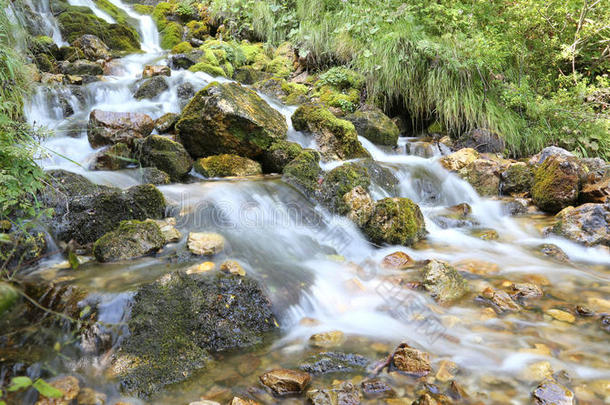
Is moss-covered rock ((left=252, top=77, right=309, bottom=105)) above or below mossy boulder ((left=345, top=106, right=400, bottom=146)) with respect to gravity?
above

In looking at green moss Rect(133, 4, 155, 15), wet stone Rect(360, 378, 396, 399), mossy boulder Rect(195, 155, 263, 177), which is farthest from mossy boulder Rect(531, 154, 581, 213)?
green moss Rect(133, 4, 155, 15)

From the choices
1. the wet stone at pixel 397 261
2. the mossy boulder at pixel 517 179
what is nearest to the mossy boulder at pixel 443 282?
the wet stone at pixel 397 261

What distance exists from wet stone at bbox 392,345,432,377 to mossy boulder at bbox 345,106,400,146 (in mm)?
5334

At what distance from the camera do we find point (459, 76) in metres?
7.27

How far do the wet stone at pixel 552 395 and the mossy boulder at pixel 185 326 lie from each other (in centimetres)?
163

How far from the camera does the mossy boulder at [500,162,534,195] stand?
19.4 ft

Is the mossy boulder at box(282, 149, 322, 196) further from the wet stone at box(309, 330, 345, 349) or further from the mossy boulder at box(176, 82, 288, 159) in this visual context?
the wet stone at box(309, 330, 345, 349)

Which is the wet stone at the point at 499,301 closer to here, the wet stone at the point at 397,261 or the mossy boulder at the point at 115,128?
the wet stone at the point at 397,261

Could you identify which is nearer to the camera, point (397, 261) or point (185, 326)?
point (185, 326)

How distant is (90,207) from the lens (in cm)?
353

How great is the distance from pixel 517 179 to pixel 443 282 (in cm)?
379

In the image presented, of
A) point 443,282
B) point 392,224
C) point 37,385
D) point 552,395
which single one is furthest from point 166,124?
point 552,395

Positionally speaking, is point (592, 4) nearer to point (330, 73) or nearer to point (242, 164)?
point (330, 73)

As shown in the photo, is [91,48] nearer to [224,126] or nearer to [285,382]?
[224,126]
